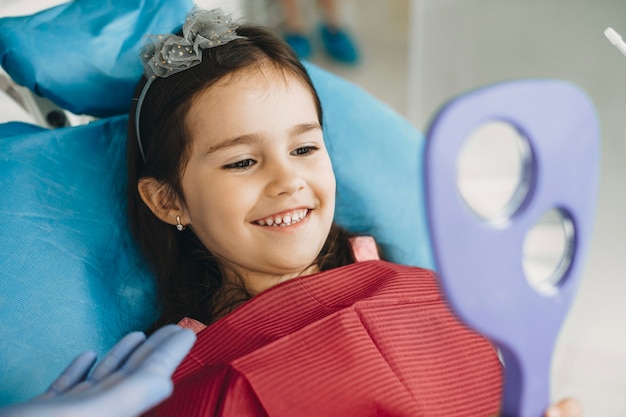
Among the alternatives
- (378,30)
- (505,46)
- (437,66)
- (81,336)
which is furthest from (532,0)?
(81,336)

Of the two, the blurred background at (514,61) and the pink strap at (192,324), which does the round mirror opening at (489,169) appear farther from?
the pink strap at (192,324)

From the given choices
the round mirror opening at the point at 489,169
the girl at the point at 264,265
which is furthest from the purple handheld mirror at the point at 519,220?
the round mirror opening at the point at 489,169

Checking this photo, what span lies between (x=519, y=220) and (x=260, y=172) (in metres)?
0.42

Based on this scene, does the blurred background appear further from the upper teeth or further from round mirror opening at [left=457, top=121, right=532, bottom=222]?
the upper teeth

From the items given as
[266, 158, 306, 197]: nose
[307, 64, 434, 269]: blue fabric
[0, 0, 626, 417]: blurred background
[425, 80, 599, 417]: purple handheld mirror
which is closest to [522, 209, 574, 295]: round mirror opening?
[0, 0, 626, 417]: blurred background

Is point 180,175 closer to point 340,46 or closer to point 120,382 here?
point 120,382

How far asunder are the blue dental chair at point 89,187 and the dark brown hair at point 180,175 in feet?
0.10

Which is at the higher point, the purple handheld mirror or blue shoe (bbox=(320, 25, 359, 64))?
the purple handheld mirror

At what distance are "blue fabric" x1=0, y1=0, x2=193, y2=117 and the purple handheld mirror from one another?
75 cm

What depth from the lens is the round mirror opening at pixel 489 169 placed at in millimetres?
1903

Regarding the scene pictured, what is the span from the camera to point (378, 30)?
2805mm

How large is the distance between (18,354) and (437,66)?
1.73m

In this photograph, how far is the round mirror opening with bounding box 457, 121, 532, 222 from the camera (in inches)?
74.9

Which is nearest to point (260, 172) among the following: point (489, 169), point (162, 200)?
point (162, 200)
